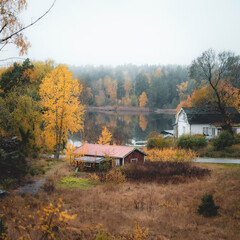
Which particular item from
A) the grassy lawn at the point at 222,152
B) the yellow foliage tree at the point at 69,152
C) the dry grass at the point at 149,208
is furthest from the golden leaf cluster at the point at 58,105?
the grassy lawn at the point at 222,152

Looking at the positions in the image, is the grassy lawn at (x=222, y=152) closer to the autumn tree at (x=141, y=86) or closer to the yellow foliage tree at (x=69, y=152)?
the yellow foliage tree at (x=69, y=152)

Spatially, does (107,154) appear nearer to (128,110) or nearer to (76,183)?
(76,183)

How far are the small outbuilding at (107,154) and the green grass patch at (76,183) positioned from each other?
11.4 feet

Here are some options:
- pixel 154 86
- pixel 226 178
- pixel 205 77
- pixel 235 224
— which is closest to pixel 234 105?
pixel 205 77

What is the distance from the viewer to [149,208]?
11.9 meters

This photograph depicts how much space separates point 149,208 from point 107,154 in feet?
33.1

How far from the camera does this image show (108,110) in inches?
4173

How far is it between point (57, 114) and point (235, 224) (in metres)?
18.9

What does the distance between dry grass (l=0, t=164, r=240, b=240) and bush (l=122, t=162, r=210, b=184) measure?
1131 millimetres

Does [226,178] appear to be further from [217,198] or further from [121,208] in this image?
[121,208]

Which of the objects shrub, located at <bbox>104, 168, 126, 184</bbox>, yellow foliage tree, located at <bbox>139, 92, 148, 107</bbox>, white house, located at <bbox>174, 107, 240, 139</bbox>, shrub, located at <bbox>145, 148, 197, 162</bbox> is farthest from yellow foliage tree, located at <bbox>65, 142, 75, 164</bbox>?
yellow foliage tree, located at <bbox>139, 92, 148, 107</bbox>

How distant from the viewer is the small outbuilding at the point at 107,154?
21766 millimetres

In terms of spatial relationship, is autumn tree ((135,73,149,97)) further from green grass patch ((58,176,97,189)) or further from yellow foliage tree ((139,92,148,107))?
green grass patch ((58,176,97,189))

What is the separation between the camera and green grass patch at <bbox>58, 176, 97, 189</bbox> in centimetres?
1646
